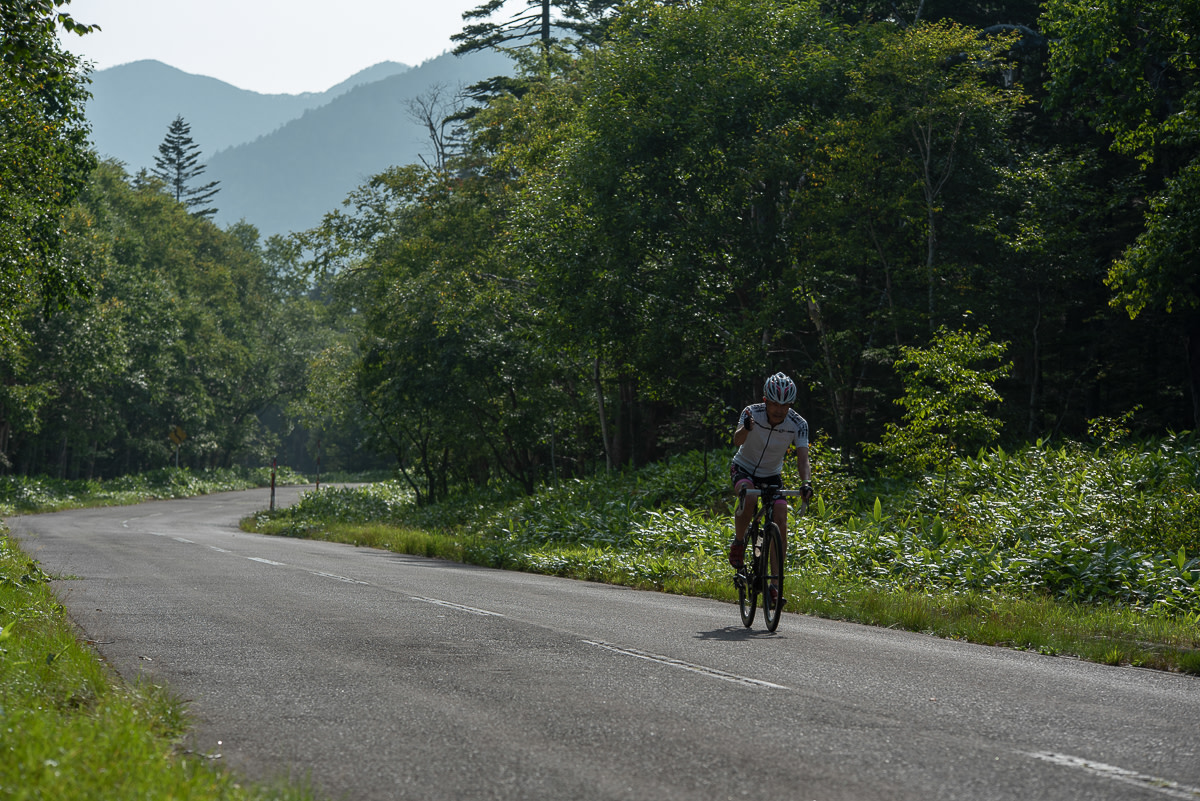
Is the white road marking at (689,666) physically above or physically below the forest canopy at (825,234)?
below

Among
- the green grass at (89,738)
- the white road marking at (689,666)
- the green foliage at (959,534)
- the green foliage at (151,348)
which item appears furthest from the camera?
the green foliage at (151,348)

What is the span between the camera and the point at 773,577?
9.01 metres

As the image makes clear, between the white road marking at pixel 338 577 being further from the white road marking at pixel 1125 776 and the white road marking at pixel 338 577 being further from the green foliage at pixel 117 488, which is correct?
the green foliage at pixel 117 488

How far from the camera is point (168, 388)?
62719 millimetres

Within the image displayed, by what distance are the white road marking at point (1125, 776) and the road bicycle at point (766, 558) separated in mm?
4100

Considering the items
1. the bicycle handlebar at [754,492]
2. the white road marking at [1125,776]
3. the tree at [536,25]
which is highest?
the tree at [536,25]

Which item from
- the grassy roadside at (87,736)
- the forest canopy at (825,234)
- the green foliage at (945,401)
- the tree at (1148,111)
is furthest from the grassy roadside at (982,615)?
the tree at (1148,111)

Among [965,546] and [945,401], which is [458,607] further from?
[945,401]

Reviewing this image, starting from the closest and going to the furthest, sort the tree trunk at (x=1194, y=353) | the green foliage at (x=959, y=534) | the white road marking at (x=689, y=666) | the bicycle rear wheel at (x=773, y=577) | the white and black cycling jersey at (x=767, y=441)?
the white road marking at (x=689, y=666) < the bicycle rear wheel at (x=773, y=577) < the white and black cycling jersey at (x=767, y=441) < the green foliage at (x=959, y=534) < the tree trunk at (x=1194, y=353)

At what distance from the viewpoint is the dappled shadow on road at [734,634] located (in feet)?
28.5

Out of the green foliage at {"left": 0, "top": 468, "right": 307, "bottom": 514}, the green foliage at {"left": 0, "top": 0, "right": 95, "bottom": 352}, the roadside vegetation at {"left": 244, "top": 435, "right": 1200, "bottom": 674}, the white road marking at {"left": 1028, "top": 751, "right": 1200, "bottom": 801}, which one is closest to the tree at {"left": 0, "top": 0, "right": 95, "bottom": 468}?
the green foliage at {"left": 0, "top": 0, "right": 95, "bottom": 352}

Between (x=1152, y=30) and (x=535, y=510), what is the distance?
54.6 ft

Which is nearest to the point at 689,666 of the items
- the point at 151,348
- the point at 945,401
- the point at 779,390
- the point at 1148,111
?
the point at 779,390

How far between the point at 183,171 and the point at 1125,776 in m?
104
